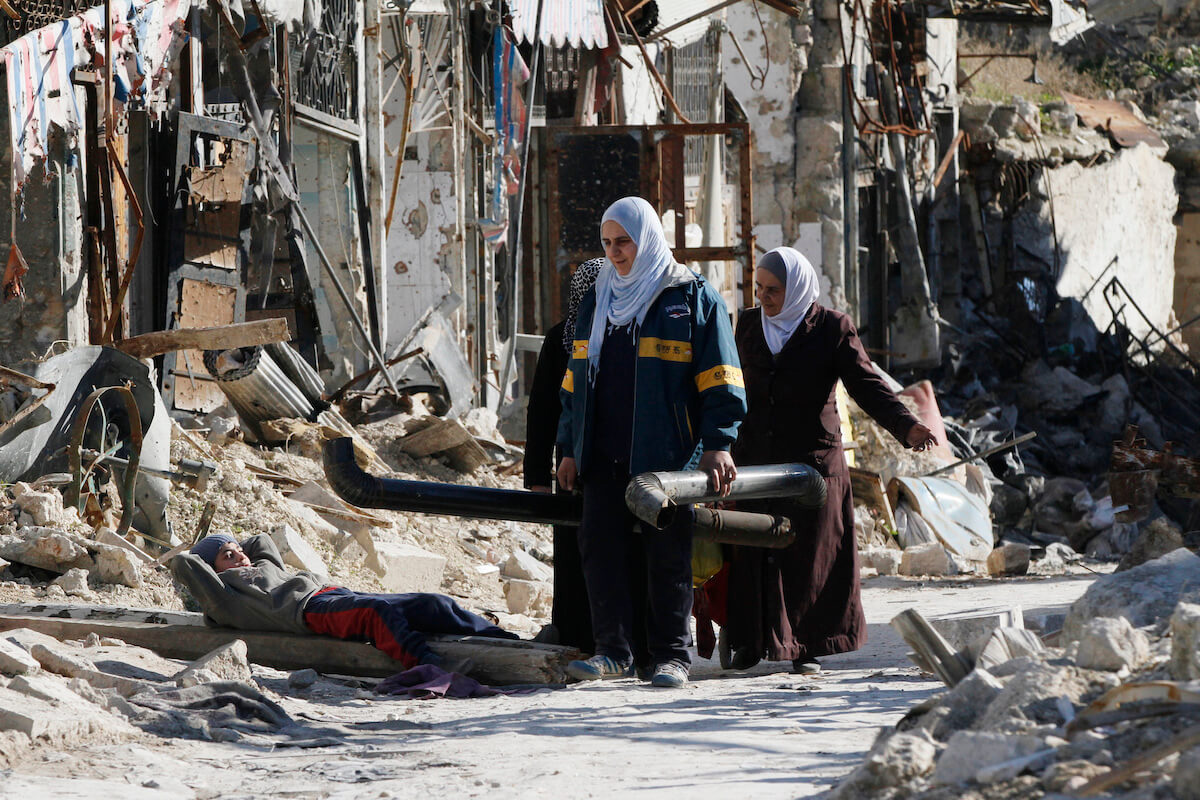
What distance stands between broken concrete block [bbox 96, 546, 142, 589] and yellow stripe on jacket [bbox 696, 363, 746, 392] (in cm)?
273

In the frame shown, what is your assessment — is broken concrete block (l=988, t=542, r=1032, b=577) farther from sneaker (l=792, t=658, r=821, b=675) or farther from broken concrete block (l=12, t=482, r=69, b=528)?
broken concrete block (l=12, t=482, r=69, b=528)

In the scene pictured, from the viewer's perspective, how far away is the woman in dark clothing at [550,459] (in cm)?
550

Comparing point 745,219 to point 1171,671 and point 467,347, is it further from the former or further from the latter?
point 1171,671

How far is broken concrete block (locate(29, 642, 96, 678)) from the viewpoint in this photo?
14.9 feet

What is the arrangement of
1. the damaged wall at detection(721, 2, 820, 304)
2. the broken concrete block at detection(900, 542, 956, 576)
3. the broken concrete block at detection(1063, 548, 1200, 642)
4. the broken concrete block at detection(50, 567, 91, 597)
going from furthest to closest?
the damaged wall at detection(721, 2, 820, 304) → the broken concrete block at detection(900, 542, 956, 576) → the broken concrete block at detection(50, 567, 91, 597) → the broken concrete block at detection(1063, 548, 1200, 642)

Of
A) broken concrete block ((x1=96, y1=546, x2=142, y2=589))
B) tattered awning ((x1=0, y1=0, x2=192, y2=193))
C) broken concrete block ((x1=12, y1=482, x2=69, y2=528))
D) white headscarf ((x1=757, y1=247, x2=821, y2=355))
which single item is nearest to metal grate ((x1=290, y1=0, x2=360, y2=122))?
tattered awning ((x1=0, y1=0, x2=192, y2=193))

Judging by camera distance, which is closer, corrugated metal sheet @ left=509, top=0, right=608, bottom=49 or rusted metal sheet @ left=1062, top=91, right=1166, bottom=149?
corrugated metal sheet @ left=509, top=0, right=608, bottom=49

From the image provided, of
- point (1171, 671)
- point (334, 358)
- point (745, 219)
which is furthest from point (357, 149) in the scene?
point (1171, 671)

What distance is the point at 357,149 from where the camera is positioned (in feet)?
36.1

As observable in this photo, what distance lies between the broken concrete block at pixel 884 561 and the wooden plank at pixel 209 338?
4987 mm

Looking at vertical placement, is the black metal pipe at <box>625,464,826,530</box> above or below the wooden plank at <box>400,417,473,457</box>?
above

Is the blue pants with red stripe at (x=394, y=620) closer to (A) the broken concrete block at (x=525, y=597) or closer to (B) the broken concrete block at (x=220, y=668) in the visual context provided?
(B) the broken concrete block at (x=220, y=668)

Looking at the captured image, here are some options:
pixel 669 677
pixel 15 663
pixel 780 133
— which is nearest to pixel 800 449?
pixel 669 677

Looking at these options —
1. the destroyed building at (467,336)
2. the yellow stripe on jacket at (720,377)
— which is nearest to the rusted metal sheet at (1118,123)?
the destroyed building at (467,336)
